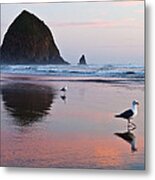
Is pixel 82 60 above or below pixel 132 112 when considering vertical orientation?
above

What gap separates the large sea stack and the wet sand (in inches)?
3.5

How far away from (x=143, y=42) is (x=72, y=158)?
613 mm

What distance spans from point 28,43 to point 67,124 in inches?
16.7

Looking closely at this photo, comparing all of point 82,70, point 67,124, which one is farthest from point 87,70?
point 67,124

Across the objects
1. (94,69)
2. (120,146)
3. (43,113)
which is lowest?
(120,146)

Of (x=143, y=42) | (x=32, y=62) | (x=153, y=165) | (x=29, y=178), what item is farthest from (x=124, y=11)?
(x=29, y=178)

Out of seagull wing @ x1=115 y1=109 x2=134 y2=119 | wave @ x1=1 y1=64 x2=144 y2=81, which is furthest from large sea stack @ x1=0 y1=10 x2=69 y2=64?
seagull wing @ x1=115 y1=109 x2=134 y2=119

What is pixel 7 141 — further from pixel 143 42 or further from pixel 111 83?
pixel 143 42

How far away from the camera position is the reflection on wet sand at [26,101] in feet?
7.89

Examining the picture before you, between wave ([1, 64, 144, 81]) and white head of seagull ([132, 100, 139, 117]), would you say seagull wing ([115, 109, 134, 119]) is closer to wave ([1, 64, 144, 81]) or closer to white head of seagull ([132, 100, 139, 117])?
white head of seagull ([132, 100, 139, 117])

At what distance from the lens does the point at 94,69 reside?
7.82ft

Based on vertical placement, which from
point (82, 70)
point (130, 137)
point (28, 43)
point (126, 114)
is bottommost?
point (130, 137)

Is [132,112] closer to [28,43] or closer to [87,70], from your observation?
[87,70]

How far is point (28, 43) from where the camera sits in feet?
8.00
